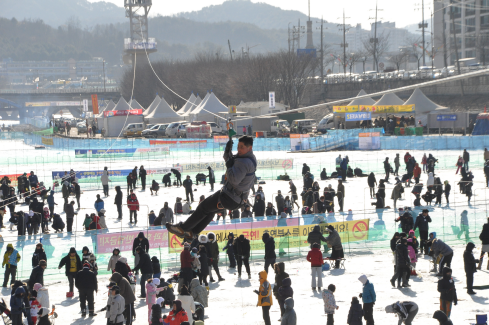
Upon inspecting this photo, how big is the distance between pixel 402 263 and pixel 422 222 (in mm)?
3123

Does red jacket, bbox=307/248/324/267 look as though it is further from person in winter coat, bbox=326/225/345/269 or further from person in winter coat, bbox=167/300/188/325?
person in winter coat, bbox=167/300/188/325

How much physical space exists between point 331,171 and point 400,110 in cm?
1953

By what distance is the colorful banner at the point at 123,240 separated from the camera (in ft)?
48.1

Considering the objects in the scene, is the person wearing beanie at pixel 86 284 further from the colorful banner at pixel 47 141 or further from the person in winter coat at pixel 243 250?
the colorful banner at pixel 47 141

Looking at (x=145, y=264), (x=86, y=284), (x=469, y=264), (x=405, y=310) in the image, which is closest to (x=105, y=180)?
(x=145, y=264)

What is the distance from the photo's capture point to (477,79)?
6519cm

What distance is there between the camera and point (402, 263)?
13.0 m

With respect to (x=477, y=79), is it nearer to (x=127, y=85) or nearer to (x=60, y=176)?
(x=60, y=176)

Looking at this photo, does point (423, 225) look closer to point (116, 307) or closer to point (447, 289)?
point (447, 289)

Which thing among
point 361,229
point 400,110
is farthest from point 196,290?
point 400,110

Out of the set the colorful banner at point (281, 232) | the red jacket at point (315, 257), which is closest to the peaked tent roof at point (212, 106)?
the colorful banner at point (281, 232)

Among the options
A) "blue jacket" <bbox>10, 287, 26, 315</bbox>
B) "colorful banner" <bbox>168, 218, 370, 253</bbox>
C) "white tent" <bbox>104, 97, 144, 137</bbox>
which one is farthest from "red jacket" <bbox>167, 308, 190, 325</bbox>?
"white tent" <bbox>104, 97, 144, 137</bbox>

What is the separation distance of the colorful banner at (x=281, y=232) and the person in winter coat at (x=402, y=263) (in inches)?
128

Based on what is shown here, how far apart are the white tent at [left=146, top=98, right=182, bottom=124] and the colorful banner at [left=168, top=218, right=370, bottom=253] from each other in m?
46.8
